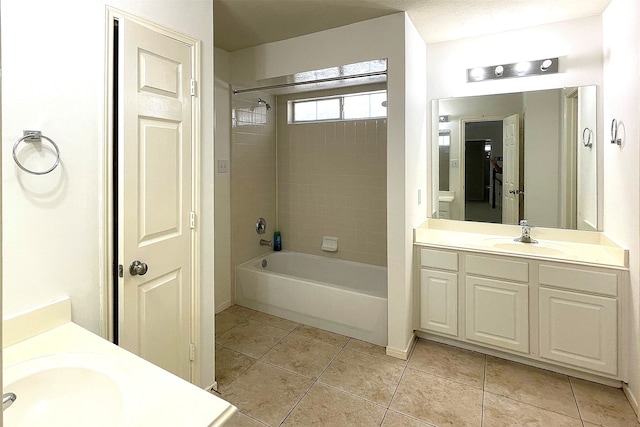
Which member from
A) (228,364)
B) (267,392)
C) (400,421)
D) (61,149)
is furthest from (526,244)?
(61,149)

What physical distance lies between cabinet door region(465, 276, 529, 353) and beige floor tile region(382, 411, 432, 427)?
89cm

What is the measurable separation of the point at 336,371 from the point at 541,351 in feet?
4.46

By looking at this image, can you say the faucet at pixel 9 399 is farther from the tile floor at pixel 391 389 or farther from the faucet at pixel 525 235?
the faucet at pixel 525 235

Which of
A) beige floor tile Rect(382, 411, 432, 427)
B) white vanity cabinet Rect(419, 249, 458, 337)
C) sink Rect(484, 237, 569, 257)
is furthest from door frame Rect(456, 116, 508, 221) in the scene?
beige floor tile Rect(382, 411, 432, 427)

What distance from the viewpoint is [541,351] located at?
7.98 feet

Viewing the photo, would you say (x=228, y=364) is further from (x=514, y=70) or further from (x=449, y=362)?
(x=514, y=70)

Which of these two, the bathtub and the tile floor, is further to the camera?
the bathtub

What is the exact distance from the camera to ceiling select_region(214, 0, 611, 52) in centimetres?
238

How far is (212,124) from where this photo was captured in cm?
212

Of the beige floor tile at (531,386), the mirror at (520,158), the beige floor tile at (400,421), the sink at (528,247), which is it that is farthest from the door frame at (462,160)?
the beige floor tile at (400,421)

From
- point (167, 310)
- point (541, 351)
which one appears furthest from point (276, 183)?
point (541, 351)

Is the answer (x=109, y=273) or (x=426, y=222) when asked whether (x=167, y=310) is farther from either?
(x=426, y=222)

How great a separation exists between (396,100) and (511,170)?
3.89 feet

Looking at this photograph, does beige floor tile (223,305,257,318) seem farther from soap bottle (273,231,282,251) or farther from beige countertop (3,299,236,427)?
beige countertop (3,299,236,427)
